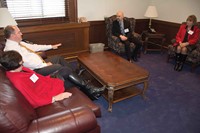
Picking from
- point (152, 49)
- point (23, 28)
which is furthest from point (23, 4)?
point (152, 49)

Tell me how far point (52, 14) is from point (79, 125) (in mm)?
3173

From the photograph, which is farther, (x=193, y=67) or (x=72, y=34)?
(x=72, y=34)

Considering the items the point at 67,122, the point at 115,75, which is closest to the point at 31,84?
the point at 67,122

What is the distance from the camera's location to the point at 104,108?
2.43m

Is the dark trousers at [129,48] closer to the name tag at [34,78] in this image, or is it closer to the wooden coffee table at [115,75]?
the wooden coffee table at [115,75]

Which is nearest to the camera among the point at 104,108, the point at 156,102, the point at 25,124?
the point at 25,124

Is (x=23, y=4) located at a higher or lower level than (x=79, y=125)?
higher

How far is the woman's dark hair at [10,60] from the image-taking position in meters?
1.50

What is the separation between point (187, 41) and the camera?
376 cm

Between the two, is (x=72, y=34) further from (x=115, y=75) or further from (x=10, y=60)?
(x=10, y=60)

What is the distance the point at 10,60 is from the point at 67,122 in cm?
76

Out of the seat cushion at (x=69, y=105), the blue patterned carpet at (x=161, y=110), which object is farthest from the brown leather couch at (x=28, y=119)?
the blue patterned carpet at (x=161, y=110)

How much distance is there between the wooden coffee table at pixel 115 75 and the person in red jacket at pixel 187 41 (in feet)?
4.85

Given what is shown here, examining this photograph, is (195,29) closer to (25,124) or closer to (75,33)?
(75,33)
